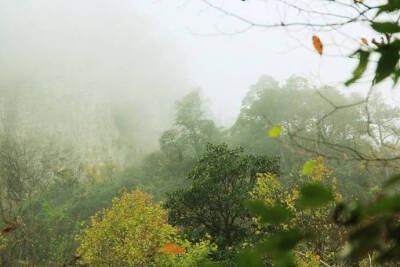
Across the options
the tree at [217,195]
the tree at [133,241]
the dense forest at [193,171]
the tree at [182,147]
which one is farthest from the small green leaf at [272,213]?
the tree at [182,147]

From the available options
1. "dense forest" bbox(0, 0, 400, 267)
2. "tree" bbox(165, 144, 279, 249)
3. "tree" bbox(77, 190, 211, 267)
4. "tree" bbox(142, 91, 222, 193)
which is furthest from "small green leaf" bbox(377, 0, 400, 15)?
"tree" bbox(142, 91, 222, 193)

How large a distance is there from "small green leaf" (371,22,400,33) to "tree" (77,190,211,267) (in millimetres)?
8858

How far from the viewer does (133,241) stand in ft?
33.1

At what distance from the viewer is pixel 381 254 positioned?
391 mm

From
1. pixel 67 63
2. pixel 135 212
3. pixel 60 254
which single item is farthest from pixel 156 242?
pixel 67 63

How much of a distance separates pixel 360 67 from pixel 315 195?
0.32 meters

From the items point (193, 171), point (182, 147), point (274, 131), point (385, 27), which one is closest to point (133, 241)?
point (193, 171)

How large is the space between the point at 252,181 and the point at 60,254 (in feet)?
33.9

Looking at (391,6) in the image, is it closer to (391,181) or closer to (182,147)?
(391,181)

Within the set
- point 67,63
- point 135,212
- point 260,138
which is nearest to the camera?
point 135,212

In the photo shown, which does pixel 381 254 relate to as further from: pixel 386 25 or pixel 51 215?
pixel 51 215

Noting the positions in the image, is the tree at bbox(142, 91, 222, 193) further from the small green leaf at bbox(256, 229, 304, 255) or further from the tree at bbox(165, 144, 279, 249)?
the small green leaf at bbox(256, 229, 304, 255)

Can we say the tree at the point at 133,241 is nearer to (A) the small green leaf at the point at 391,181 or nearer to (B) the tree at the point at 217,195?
(B) the tree at the point at 217,195

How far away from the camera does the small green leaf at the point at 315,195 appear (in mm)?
373
